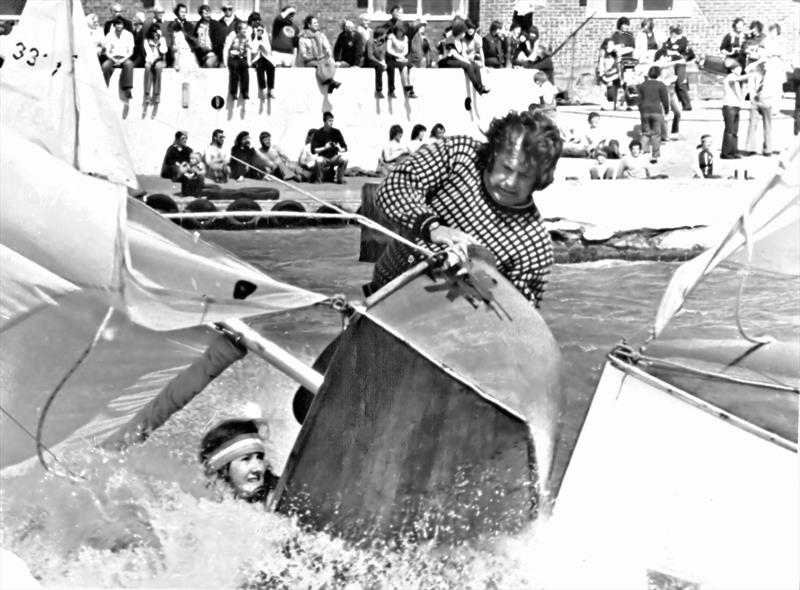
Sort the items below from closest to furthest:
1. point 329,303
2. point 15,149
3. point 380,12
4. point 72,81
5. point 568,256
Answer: point 329,303
point 15,149
point 72,81
point 568,256
point 380,12

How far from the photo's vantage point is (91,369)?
7.10 metres

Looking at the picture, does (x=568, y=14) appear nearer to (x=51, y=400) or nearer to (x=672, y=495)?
(x=672, y=495)

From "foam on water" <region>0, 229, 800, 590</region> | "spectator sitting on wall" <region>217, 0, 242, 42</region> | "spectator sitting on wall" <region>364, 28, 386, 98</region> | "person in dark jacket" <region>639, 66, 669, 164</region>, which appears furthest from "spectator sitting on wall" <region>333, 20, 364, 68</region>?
"foam on water" <region>0, 229, 800, 590</region>

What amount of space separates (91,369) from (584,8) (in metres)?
19.3

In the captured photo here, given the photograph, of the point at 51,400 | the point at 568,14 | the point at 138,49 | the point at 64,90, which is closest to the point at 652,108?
the point at 568,14

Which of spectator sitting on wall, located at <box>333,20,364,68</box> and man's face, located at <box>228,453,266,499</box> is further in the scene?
spectator sitting on wall, located at <box>333,20,364,68</box>

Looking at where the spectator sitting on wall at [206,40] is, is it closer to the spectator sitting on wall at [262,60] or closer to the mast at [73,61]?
the spectator sitting on wall at [262,60]

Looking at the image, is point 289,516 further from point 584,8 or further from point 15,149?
point 584,8

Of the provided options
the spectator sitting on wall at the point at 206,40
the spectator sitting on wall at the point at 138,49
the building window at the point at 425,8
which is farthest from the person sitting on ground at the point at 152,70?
the building window at the point at 425,8

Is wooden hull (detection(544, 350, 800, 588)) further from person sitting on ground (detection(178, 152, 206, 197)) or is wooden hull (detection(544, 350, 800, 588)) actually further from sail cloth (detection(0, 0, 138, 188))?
person sitting on ground (detection(178, 152, 206, 197))

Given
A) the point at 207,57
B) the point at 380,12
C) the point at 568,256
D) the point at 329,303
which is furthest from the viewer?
the point at 380,12

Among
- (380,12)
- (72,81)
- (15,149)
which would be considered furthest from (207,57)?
(15,149)

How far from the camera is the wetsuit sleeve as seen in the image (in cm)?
682

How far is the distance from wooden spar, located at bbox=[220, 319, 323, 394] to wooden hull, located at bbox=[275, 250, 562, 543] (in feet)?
0.95
